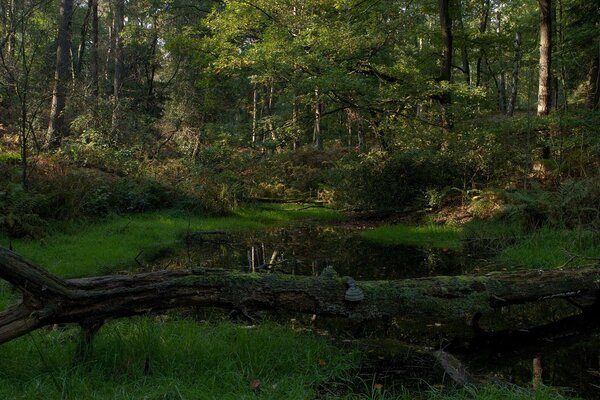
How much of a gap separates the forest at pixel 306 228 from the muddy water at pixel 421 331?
0.13 ft

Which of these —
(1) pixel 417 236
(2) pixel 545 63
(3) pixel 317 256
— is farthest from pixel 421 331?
(2) pixel 545 63

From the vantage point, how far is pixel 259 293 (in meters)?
5.16

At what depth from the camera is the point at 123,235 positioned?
11633mm

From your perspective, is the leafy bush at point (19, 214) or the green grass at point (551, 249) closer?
the green grass at point (551, 249)

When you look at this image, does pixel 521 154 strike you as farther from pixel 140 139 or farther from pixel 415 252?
pixel 140 139

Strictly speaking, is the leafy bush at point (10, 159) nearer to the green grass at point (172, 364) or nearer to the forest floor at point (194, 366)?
the forest floor at point (194, 366)

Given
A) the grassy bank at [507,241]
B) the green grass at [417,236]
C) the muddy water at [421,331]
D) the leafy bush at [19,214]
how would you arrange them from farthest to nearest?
the green grass at [417,236]
the leafy bush at [19,214]
the grassy bank at [507,241]
the muddy water at [421,331]

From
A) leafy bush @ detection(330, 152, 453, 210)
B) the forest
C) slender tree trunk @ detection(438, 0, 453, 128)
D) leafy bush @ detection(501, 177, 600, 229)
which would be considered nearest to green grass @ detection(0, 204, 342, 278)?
the forest

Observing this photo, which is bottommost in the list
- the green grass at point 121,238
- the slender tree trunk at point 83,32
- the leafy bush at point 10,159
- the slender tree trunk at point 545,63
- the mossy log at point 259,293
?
the green grass at point 121,238

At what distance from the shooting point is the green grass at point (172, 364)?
3.97m

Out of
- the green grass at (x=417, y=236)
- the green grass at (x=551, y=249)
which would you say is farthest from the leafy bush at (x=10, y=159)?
the green grass at (x=551, y=249)

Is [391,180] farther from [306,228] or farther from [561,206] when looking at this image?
[561,206]

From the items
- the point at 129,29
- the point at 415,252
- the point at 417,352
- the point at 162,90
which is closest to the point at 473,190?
the point at 415,252

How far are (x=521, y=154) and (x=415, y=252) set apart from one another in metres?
6.12
